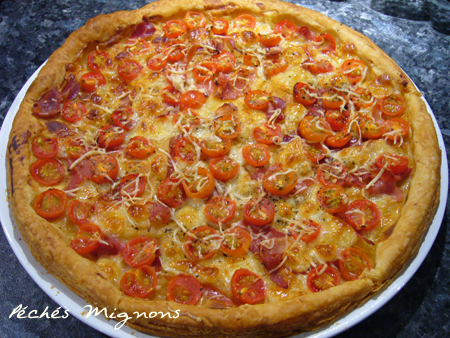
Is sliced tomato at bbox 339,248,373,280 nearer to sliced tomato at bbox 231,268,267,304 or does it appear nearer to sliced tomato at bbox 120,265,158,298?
sliced tomato at bbox 231,268,267,304

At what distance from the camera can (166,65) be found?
170 inches

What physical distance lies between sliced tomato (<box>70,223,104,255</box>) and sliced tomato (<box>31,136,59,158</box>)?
3.06 ft

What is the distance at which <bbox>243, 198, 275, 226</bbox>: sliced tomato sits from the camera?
319 cm

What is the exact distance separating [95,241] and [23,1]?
17.3 ft

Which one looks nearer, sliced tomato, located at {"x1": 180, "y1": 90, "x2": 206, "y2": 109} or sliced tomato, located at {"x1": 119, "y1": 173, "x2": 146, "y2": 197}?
sliced tomato, located at {"x1": 119, "y1": 173, "x2": 146, "y2": 197}

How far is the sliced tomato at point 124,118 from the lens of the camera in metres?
3.79

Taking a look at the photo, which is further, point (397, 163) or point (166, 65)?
point (166, 65)

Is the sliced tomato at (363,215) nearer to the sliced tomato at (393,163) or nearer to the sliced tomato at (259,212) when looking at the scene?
the sliced tomato at (393,163)

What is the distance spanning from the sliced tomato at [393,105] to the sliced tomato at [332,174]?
1.00 meters

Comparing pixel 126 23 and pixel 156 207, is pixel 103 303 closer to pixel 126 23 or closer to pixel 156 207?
pixel 156 207

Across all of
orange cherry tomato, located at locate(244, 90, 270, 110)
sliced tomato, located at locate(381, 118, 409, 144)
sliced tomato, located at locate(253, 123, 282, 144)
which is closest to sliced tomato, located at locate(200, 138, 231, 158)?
→ sliced tomato, located at locate(253, 123, 282, 144)

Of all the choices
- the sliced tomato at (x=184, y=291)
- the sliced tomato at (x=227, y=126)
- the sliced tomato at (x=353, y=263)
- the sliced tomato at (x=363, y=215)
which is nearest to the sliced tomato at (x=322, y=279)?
the sliced tomato at (x=353, y=263)

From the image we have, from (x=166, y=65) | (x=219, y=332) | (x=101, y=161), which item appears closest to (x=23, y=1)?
(x=166, y=65)

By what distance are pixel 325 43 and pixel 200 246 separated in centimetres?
320
